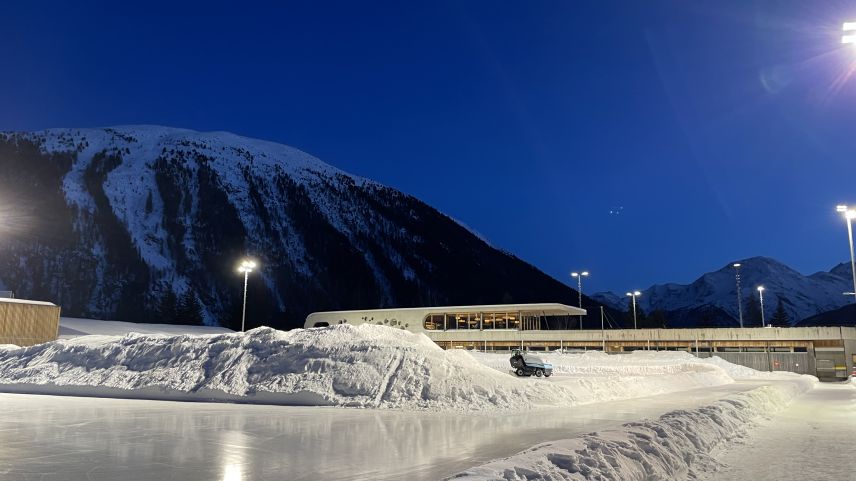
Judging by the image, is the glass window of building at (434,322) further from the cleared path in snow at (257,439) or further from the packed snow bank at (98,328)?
the cleared path in snow at (257,439)

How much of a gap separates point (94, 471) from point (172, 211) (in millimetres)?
192036

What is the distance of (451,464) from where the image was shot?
9.27m

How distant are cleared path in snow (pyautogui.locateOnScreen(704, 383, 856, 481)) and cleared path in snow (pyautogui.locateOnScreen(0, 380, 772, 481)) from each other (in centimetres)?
320

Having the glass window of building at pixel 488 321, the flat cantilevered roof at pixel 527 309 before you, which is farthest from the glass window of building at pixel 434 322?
the glass window of building at pixel 488 321

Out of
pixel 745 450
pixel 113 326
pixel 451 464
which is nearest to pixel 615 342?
pixel 113 326

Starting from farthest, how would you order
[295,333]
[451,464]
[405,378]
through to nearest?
[295,333], [405,378], [451,464]

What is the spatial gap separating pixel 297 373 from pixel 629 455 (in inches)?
594

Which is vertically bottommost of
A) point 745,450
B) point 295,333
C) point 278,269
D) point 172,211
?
point 745,450

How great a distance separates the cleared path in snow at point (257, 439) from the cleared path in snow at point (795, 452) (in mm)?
3200

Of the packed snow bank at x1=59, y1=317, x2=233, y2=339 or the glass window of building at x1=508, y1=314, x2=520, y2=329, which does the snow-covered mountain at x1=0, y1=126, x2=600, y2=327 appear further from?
the packed snow bank at x1=59, y1=317, x2=233, y2=339

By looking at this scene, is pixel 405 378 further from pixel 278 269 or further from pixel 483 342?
pixel 278 269

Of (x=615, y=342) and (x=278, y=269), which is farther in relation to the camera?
(x=278, y=269)

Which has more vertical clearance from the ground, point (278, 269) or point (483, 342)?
point (278, 269)

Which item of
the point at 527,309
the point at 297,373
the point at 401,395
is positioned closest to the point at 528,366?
the point at 401,395
